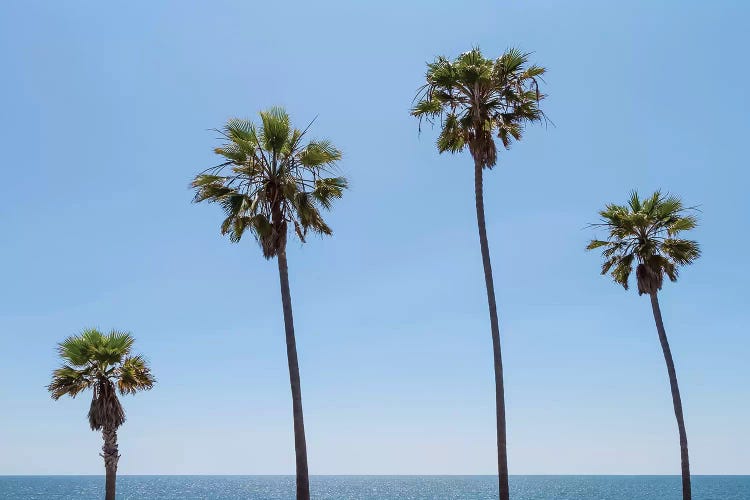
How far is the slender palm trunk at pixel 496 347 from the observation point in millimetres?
21781

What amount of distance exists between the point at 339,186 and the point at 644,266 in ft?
45.3

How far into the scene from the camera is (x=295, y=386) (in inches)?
822

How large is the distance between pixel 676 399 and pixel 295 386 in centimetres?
1604

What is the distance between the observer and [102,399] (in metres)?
29.8

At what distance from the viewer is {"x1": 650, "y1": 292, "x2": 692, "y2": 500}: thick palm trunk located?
27667 millimetres

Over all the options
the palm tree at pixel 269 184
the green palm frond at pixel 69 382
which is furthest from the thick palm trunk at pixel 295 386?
the green palm frond at pixel 69 382

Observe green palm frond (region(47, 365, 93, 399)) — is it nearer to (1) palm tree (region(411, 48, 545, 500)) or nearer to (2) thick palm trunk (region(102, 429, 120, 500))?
(2) thick palm trunk (region(102, 429, 120, 500))

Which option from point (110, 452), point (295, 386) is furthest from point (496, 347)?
point (110, 452)

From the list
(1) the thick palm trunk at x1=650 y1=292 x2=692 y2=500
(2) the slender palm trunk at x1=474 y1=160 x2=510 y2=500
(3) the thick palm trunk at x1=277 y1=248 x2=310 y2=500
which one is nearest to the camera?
(3) the thick palm trunk at x1=277 y1=248 x2=310 y2=500

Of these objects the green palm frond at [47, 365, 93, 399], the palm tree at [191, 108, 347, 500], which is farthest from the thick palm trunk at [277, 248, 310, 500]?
the green palm frond at [47, 365, 93, 399]

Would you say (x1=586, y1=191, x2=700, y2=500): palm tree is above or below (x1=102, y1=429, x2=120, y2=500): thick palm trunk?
above

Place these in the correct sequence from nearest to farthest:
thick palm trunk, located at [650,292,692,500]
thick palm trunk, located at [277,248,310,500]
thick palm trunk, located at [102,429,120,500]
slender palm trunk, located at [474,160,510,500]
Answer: thick palm trunk, located at [277,248,310,500], slender palm trunk, located at [474,160,510,500], thick palm trunk, located at [650,292,692,500], thick palm trunk, located at [102,429,120,500]

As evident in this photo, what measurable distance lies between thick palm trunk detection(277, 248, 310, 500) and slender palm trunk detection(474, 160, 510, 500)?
17.7ft

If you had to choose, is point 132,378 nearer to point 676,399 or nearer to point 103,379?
point 103,379
